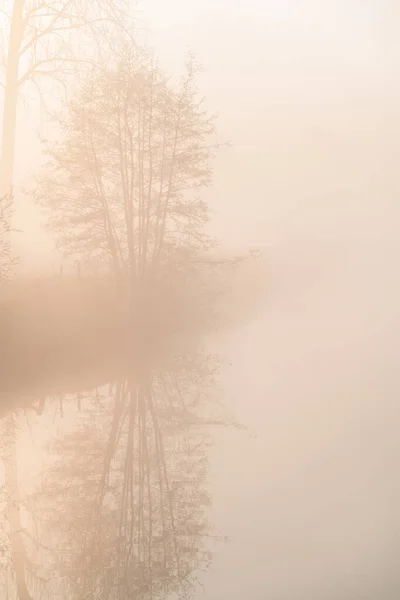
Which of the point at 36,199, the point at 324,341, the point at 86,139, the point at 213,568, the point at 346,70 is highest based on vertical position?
the point at 346,70

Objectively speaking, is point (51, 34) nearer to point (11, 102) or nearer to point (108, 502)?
point (11, 102)

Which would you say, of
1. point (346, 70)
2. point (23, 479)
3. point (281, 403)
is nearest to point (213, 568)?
point (23, 479)

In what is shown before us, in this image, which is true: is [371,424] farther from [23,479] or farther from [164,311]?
[164,311]

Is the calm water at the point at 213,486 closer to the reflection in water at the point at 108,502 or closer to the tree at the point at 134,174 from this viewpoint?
the reflection in water at the point at 108,502

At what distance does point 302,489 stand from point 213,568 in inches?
38.9

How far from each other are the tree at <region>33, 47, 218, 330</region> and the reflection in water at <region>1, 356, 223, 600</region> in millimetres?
4404

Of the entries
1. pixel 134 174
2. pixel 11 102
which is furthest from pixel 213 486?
pixel 11 102

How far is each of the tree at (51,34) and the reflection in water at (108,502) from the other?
5.92 m

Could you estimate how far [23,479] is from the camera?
459 cm

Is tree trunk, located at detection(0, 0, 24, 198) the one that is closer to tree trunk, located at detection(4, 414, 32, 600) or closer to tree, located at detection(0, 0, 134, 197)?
tree, located at detection(0, 0, 134, 197)

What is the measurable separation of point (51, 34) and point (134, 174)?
2113 millimetres

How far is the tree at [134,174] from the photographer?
34.2ft

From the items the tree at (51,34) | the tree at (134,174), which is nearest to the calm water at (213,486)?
the tree at (134,174)

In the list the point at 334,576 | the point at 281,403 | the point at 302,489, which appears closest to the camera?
the point at 334,576
